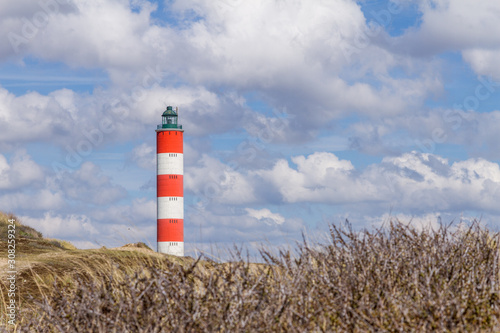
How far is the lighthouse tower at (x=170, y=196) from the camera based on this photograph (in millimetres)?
39562

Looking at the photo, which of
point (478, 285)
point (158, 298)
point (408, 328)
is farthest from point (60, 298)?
point (478, 285)

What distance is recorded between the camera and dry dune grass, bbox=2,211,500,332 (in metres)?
6.14

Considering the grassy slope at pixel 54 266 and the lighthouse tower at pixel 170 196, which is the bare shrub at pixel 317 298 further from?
the lighthouse tower at pixel 170 196

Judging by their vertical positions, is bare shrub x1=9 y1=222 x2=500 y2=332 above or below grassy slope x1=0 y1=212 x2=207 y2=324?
below

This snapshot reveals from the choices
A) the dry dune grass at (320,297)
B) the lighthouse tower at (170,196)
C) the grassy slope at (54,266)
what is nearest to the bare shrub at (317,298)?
the dry dune grass at (320,297)

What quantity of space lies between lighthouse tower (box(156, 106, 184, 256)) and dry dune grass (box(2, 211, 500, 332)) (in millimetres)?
31419

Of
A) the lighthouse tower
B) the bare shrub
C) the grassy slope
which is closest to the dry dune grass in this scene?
the bare shrub

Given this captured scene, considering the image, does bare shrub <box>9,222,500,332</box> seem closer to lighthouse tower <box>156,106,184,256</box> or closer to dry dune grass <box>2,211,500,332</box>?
dry dune grass <box>2,211,500,332</box>

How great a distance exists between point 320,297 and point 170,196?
33345 millimetres

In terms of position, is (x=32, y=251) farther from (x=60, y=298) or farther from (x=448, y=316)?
(x=448, y=316)

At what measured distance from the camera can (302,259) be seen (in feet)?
26.7

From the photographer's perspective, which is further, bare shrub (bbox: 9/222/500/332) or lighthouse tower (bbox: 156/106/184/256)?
lighthouse tower (bbox: 156/106/184/256)

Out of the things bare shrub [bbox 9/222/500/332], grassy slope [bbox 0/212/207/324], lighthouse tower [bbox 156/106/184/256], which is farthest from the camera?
lighthouse tower [bbox 156/106/184/256]

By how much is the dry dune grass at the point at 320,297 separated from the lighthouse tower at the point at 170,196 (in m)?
31.4
